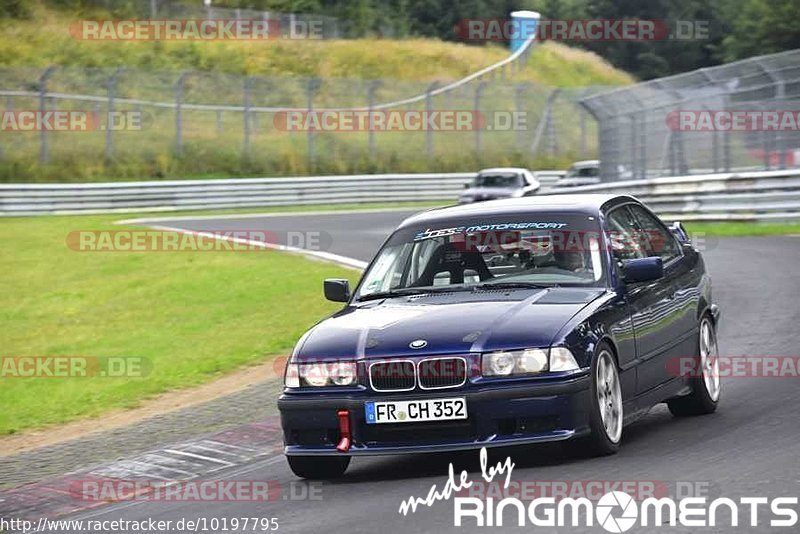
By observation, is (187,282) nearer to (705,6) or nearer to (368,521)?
(368,521)

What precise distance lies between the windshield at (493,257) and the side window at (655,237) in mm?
872

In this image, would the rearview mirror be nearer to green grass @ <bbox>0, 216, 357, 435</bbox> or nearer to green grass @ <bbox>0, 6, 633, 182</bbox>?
green grass @ <bbox>0, 216, 357, 435</bbox>

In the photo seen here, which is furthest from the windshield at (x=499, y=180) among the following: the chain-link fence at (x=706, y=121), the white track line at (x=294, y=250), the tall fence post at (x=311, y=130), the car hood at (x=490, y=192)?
the white track line at (x=294, y=250)

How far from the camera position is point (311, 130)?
4469 cm

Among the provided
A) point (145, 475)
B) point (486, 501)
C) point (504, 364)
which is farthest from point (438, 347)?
point (145, 475)

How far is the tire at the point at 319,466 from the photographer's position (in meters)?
8.17

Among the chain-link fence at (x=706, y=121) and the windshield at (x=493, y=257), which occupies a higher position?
the windshield at (x=493, y=257)

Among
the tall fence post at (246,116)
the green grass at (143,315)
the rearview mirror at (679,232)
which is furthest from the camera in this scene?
the tall fence post at (246,116)

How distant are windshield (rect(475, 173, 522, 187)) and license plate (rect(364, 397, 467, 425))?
30231 mm

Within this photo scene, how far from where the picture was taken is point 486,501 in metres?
6.90

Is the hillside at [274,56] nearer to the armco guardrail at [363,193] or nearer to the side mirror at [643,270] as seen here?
the armco guardrail at [363,193]

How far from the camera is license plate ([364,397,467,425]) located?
7547 mm

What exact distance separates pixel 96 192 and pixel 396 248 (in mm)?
28845

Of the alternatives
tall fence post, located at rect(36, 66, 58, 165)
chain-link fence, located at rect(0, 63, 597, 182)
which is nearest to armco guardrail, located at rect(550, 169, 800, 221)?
tall fence post, located at rect(36, 66, 58, 165)
